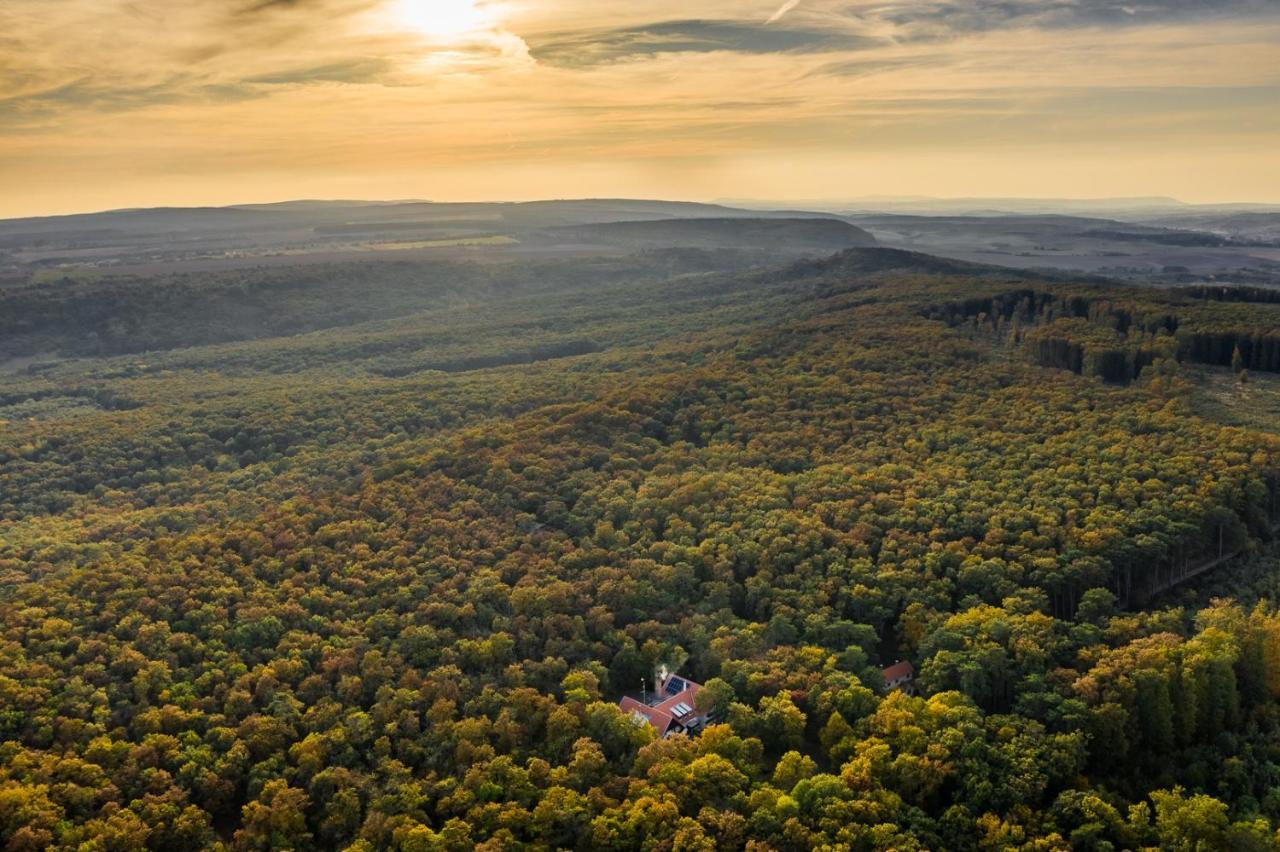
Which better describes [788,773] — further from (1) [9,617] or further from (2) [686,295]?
(2) [686,295]

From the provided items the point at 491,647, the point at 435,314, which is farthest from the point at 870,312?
the point at 435,314

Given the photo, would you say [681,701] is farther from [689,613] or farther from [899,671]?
[899,671]

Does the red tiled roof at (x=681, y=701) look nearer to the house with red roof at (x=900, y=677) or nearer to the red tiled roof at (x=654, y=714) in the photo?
the red tiled roof at (x=654, y=714)

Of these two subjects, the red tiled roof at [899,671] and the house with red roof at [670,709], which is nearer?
the house with red roof at [670,709]

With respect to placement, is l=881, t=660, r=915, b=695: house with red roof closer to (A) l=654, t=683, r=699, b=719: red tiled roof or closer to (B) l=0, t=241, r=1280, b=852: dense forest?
(B) l=0, t=241, r=1280, b=852: dense forest

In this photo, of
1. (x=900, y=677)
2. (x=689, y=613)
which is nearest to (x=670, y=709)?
(x=689, y=613)

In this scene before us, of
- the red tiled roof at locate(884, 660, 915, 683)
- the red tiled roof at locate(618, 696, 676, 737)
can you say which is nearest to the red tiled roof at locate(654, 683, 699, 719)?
the red tiled roof at locate(618, 696, 676, 737)

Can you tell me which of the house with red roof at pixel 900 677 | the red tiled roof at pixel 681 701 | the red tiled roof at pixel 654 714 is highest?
the house with red roof at pixel 900 677

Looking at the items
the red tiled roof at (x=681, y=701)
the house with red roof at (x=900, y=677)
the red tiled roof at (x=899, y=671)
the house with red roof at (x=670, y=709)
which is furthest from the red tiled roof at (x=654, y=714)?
the red tiled roof at (x=899, y=671)
